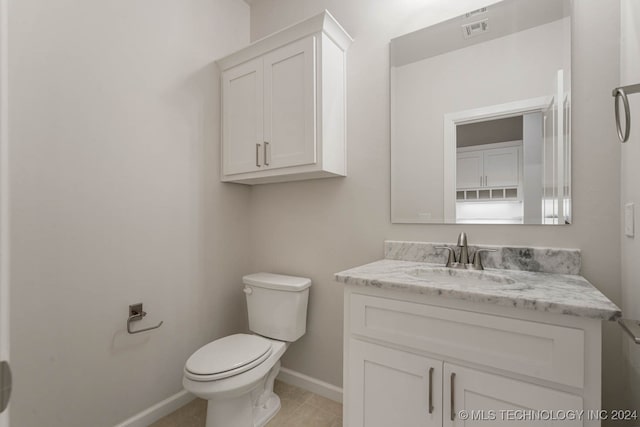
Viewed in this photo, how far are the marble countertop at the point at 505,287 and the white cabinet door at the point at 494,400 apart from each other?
0.24 metres

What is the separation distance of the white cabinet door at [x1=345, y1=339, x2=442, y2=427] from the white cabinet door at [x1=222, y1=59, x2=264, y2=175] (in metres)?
1.20

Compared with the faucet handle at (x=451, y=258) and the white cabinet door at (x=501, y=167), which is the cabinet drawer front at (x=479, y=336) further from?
the white cabinet door at (x=501, y=167)

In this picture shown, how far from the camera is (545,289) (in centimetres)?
98

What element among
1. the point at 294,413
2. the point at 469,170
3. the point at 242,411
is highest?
the point at 469,170

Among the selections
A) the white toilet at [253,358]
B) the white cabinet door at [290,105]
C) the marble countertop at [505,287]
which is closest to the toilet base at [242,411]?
the white toilet at [253,358]

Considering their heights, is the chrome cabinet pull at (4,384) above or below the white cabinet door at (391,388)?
above

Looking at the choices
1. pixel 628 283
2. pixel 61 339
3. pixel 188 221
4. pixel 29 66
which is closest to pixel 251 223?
pixel 188 221

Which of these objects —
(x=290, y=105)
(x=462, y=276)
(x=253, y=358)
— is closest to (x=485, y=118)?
(x=462, y=276)

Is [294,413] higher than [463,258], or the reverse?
[463,258]

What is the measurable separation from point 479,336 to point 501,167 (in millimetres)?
842

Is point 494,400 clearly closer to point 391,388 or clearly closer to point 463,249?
point 391,388

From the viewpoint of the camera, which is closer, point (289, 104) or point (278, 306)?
point (289, 104)

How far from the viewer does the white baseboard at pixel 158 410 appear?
5.07ft

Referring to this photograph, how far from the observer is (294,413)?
5.56 ft
